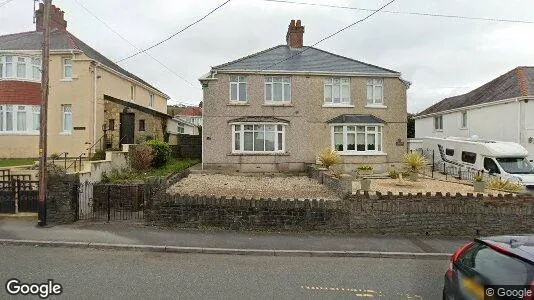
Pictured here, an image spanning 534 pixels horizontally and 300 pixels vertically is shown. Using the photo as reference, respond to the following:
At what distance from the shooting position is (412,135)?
40250mm

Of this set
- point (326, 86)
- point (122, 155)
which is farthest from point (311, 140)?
point (122, 155)

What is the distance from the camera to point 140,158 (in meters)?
17.5

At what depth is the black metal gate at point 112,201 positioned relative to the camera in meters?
11.0

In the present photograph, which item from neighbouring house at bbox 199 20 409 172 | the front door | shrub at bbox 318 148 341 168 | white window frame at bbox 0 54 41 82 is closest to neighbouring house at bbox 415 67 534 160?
neighbouring house at bbox 199 20 409 172

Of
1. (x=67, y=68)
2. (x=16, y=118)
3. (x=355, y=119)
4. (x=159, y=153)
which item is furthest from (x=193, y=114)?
(x=355, y=119)

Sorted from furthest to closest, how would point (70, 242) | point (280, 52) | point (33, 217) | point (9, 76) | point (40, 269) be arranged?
1. point (280, 52)
2. point (9, 76)
3. point (33, 217)
4. point (70, 242)
5. point (40, 269)

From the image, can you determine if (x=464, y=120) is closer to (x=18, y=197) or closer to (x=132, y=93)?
(x=132, y=93)

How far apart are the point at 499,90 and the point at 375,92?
10.00 meters

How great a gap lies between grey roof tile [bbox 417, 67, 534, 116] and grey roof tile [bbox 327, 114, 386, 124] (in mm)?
9061

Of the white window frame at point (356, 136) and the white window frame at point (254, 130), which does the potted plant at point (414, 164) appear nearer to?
the white window frame at point (356, 136)

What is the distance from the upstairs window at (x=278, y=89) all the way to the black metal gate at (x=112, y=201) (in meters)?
10.3

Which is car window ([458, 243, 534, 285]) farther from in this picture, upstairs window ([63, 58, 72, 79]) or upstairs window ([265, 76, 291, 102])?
upstairs window ([63, 58, 72, 79])

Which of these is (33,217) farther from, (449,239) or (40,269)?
(449,239)

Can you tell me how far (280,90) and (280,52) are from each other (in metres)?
2.97
